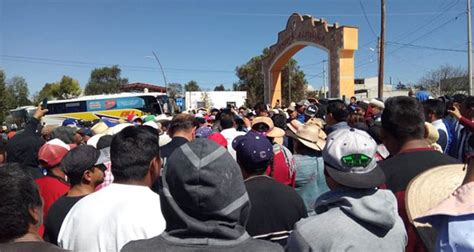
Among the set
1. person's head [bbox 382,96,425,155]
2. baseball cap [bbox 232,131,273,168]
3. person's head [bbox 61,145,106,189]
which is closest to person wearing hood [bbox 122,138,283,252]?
baseball cap [bbox 232,131,273,168]

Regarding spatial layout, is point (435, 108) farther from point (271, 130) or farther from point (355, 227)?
point (355, 227)

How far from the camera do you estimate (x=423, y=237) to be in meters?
2.11

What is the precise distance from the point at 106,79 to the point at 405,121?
101320mm

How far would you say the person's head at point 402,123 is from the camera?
9.61ft

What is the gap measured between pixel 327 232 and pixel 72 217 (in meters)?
1.64

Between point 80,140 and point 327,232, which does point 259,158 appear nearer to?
point 327,232

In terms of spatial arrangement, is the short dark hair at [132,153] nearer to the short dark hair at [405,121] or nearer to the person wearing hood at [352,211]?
the person wearing hood at [352,211]

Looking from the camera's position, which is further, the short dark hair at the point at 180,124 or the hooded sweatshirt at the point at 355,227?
the short dark hair at the point at 180,124

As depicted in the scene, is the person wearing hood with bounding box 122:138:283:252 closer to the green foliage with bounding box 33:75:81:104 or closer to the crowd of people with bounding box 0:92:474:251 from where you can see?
the crowd of people with bounding box 0:92:474:251

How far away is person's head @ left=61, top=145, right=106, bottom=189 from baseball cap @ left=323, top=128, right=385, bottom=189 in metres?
2.18

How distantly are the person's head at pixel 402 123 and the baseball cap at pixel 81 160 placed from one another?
243 centimetres

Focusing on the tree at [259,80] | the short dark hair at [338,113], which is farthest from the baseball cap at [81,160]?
the tree at [259,80]

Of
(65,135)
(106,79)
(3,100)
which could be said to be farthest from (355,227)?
(106,79)

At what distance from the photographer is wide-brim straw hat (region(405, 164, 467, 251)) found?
7.07 feet
